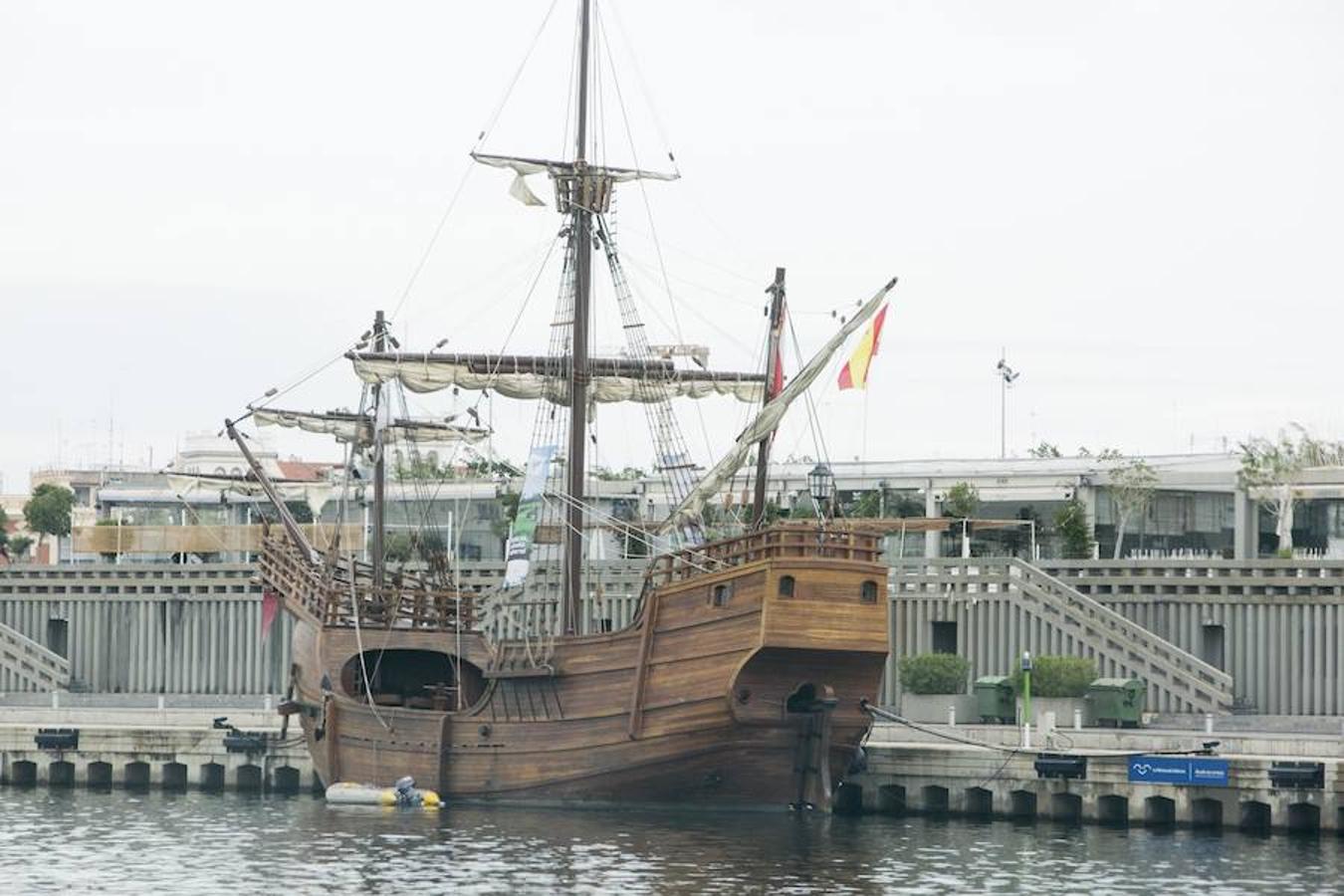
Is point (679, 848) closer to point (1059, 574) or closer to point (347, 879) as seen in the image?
point (347, 879)

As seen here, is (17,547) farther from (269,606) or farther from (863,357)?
(863,357)

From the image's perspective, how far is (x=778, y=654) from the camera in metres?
51.9

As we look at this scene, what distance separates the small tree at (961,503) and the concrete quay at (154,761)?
22254 millimetres

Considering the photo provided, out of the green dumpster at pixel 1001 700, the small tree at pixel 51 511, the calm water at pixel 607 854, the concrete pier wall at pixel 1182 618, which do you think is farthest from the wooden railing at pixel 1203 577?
the small tree at pixel 51 511

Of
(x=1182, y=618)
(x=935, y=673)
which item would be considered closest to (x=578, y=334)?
(x=935, y=673)

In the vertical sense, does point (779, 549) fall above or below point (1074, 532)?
below

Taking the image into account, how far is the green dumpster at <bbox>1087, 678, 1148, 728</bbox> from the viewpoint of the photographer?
5762cm

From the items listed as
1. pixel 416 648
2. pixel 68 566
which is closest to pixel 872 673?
pixel 416 648

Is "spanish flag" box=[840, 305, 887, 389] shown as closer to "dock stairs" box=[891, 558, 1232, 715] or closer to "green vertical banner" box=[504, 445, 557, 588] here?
"green vertical banner" box=[504, 445, 557, 588]

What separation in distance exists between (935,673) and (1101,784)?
924 centimetres

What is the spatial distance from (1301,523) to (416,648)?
2875cm

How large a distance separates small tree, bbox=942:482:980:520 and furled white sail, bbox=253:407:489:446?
51.8ft

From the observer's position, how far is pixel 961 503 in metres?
76.3

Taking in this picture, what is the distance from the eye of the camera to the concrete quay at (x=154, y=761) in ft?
200
